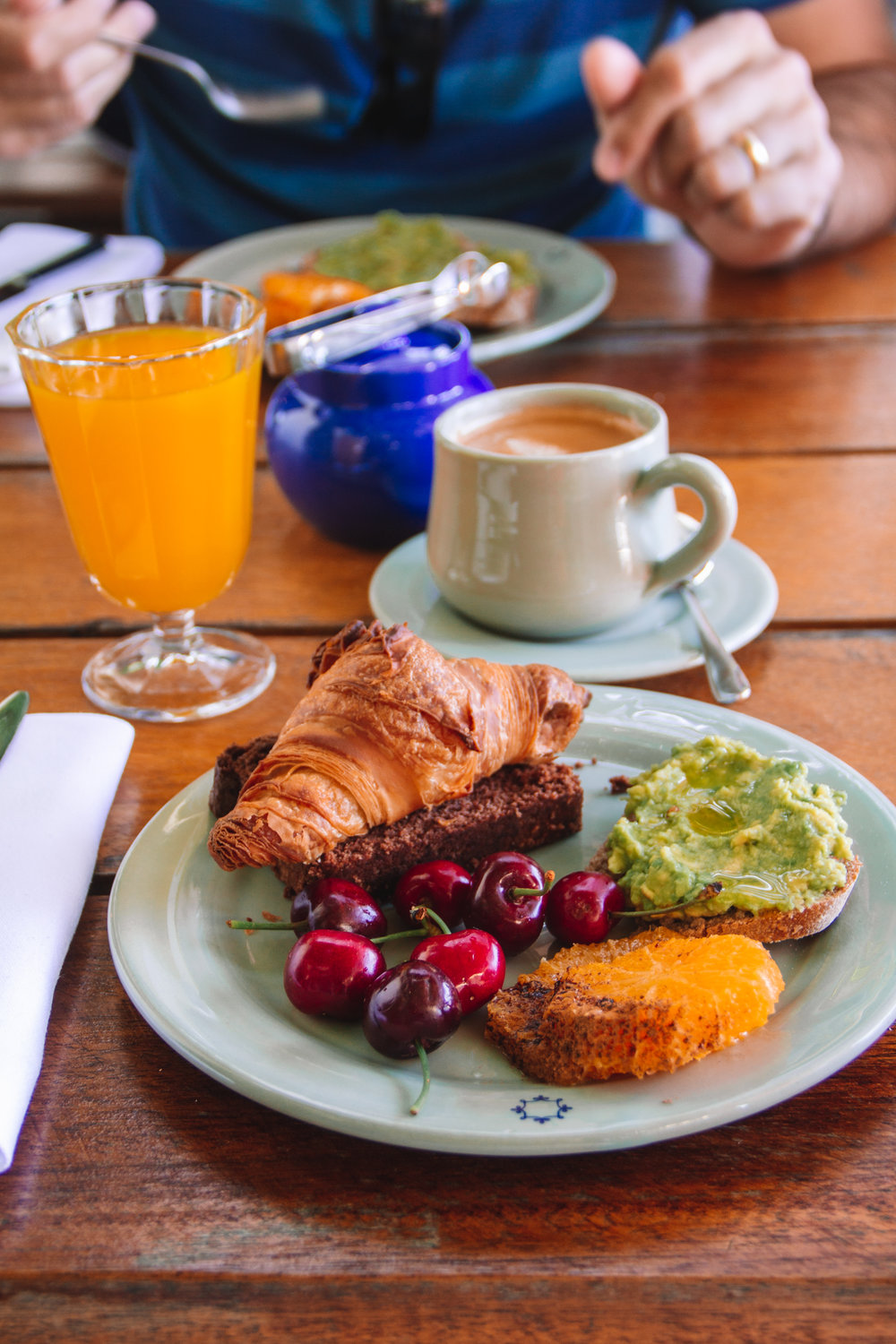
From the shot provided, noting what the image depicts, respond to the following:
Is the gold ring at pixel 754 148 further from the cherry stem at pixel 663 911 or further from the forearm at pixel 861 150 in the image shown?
the cherry stem at pixel 663 911

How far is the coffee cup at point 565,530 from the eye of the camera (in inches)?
38.4

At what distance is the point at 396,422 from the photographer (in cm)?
119

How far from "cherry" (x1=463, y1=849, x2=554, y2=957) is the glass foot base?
37cm

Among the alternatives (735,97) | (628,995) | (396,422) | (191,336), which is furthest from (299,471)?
(735,97)

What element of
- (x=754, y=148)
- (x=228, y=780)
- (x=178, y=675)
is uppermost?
(x=754, y=148)

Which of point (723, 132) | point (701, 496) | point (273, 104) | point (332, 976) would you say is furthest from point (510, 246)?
point (332, 976)

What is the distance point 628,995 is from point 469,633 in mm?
499

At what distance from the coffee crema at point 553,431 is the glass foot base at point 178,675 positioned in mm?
277

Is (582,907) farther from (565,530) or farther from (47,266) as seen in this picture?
(47,266)

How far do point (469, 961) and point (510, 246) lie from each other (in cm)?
161

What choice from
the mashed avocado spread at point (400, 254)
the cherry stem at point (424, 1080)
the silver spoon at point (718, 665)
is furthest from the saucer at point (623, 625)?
the mashed avocado spread at point (400, 254)

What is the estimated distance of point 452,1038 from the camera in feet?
2.04

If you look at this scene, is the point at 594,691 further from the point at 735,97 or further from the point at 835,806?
the point at 735,97

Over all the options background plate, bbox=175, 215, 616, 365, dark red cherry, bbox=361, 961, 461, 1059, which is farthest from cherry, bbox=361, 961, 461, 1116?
background plate, bbox=175, 215, 616, 365
